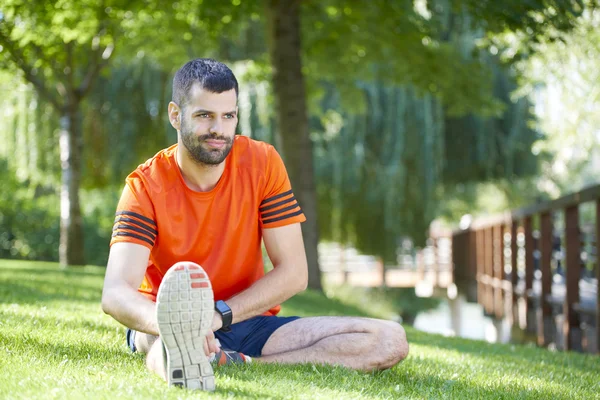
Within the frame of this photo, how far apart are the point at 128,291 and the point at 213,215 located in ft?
1.82

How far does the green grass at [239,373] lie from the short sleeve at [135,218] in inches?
21.0

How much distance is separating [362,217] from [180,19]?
7.47 m

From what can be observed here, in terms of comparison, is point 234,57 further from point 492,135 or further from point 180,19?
point 492,135

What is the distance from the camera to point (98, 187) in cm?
1806

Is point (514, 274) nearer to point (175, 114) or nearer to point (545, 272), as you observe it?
point (545, 272)

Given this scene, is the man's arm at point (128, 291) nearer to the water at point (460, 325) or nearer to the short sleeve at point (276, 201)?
the short sleeve at point (276, 201)

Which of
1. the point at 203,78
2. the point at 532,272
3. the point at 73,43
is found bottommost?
the point at 532,272

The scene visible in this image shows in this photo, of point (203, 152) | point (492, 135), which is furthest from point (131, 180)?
point (492, 135)

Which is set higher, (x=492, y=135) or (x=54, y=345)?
(x=492, y=135)

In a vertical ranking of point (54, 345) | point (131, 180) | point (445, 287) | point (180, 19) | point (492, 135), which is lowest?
point (445, 287)

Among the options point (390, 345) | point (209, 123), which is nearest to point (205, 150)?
point (209, 123)

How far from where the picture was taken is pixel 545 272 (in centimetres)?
1010

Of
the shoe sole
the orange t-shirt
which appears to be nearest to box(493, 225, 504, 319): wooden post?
the orange t-shirt

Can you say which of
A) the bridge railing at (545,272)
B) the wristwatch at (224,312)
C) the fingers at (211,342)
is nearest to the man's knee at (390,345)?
the wristwatch at (224,312)
